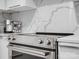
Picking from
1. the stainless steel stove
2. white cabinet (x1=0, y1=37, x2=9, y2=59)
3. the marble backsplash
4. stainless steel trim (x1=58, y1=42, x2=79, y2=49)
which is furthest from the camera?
white cabinet (x1=0, y1=37, x2=9, y2=59)

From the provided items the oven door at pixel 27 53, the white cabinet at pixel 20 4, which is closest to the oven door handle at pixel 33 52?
the oven door at pixel 27 53

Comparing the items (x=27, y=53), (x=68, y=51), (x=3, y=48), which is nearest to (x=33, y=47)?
(x=27, y=53)

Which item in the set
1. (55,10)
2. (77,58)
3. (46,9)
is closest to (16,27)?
(46,9)

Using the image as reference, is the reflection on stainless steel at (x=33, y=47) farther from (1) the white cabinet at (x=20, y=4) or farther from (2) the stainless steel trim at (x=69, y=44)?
(1) the white cabinet at (x=20, y=4)

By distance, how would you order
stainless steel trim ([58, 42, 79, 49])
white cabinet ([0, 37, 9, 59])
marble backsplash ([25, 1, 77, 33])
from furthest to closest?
white cabinet ([0, 37, 9, 59])
marble backsplash ([25, 1, 77, 33])
stainless steel trim ([58, 42, 79, 49])

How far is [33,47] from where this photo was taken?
1271mm

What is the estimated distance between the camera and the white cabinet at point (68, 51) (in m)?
0.89

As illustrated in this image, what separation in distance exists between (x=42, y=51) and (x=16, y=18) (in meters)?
1.35

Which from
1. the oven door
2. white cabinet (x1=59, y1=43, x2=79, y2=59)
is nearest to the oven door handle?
the oven door

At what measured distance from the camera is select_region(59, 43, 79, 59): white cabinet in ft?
2.91

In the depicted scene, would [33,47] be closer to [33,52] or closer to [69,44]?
[33,52]

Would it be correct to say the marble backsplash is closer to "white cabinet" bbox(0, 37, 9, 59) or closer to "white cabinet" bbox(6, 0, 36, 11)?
"white cabinet" bbox(6, 0, 36, 11)

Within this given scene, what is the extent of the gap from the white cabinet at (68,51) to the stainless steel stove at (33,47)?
110 millimetres

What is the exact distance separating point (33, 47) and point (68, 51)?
0.47m
